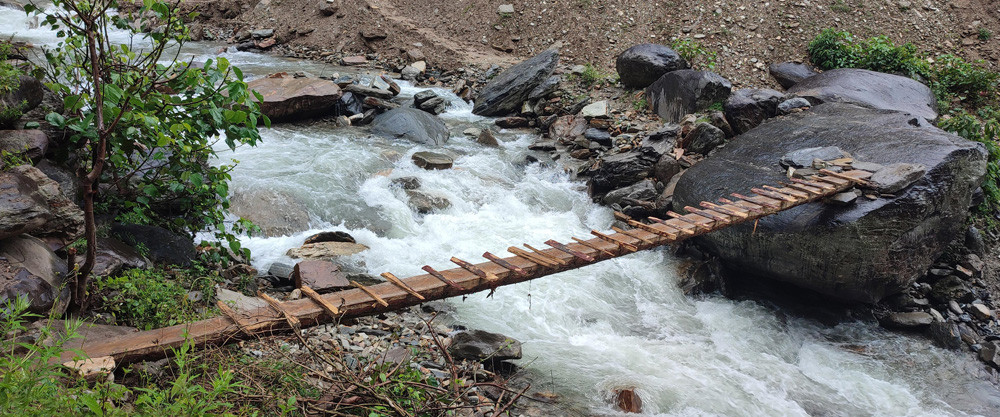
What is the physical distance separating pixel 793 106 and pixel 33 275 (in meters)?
8.41

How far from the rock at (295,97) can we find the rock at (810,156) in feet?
23.2

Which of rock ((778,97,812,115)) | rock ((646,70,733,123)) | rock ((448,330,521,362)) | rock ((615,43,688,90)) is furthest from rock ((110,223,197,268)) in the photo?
A: rock ((615,43,688,90))

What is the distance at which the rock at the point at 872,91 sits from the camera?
27.8ft

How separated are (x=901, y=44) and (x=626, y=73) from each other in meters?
5.41

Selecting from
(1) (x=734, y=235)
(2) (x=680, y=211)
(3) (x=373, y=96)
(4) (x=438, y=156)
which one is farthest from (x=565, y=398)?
(3) (x=373, y=96)

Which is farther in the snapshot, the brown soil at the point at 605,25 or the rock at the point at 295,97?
the brown soil at the point at 605,25

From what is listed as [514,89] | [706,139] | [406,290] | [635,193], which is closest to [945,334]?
[635,193]

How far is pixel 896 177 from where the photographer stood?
18.1ft

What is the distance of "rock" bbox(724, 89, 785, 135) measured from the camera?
28.4 ft

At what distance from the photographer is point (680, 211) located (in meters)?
6.95

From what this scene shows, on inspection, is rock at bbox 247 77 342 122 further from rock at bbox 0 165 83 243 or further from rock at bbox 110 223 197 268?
rock at bbox 0 165 83 243

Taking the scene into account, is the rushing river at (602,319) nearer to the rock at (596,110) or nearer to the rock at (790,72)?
the rock at (596,110)

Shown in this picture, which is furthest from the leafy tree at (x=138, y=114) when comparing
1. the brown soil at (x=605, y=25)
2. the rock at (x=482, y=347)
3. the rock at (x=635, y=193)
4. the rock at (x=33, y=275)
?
the brown soil at (x=605, y=25)

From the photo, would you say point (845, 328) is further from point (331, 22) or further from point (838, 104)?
point (331, 22)
